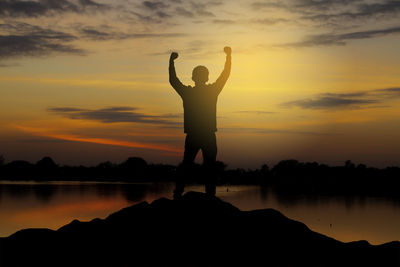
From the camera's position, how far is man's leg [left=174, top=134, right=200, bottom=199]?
12969 millimetres

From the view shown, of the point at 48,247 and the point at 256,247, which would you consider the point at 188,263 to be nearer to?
the point at 256,247

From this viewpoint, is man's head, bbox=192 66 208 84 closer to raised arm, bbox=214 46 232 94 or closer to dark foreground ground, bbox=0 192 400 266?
raised arm, bbox=214 46 232 94

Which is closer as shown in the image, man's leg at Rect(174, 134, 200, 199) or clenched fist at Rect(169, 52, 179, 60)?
man's leg at Rect(174, 134, 200, 199)

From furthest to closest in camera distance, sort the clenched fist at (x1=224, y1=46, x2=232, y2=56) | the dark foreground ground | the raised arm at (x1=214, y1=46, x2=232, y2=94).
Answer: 1. the clenched fist at (x1=224, y1=46, x2=232, y2=56)
2. the raised arm at (x1=214, y1=46, x2=232, y2=94)
3. the dark foreground ground

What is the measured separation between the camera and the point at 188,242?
37.8ft

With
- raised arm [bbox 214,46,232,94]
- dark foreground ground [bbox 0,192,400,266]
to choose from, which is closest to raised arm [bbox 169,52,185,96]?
raised arm [bbox 214,46,232,94]

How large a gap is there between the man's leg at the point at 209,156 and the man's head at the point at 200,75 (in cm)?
136

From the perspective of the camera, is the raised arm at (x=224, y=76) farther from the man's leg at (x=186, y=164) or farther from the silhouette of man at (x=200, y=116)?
the man's leg at (x=186, y=164)

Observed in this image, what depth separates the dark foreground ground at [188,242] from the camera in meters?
11.3

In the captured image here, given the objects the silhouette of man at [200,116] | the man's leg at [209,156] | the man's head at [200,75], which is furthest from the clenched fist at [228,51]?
the man's leg at [209,156]

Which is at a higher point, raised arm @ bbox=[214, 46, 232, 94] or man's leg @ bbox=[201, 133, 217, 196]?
raised arm @ bbox=[214, 46, 232, 94]

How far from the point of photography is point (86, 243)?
39.5 feet

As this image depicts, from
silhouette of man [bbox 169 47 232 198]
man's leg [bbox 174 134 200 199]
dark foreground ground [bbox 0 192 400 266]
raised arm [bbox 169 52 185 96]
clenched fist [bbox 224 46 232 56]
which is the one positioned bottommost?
dark foreground ground [bbox 0 192 400 266]

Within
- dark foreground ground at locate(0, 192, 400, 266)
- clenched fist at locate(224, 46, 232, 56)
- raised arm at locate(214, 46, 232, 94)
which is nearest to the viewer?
dark foreground ground at locate(0, 192, 400, 266)
